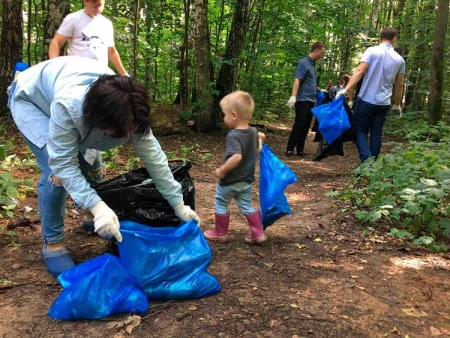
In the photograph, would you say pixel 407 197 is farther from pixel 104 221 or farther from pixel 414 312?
pixel 104 221

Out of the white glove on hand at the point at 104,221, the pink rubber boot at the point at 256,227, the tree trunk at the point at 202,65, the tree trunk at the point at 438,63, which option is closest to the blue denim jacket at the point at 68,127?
the white glove on hand at the point at 104,221

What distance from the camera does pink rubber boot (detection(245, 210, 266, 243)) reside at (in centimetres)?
302

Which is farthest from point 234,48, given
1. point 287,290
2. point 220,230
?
point 287,290

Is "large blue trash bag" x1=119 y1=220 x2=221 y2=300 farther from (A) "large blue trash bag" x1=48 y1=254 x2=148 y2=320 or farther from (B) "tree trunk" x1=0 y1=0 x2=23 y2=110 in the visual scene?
(B) "tree trunk" x1=0 y1=0 x2=23 y2=110

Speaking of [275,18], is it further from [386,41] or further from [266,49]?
[386,41]

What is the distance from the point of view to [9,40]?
729 cm

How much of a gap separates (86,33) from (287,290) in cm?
270

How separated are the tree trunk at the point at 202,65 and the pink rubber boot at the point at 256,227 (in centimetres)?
479

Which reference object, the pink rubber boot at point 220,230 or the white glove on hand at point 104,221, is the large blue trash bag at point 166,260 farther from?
the pink rubber boot at point 220,230

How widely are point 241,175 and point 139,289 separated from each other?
3.93 feet

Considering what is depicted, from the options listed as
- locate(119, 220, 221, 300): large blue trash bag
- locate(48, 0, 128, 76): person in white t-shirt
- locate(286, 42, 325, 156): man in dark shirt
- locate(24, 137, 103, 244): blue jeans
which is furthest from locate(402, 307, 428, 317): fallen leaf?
locate(286, 42, 325, 156): man in dark shirt

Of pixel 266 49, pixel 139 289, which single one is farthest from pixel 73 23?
pixel 266 49

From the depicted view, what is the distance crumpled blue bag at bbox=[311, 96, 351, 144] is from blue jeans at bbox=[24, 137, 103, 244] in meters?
3.39

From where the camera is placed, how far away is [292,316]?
81.0 inches
